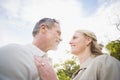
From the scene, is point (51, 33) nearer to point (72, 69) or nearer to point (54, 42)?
point (54, 42)

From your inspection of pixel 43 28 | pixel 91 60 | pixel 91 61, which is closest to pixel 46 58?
pixel 43 28

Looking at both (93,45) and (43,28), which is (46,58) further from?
(93,45)

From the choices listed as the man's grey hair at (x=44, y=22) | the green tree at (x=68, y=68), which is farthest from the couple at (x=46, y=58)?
the green tree at (x=68, y=68)

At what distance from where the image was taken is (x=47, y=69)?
1.74 metres

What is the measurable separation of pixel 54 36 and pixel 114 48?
1076 cm

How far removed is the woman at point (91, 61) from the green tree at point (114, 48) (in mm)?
9416

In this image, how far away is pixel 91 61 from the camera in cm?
293

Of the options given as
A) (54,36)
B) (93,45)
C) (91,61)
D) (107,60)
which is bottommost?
(107,60)

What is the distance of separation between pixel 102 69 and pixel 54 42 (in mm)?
589

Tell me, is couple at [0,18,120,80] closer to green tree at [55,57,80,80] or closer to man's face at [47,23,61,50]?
man's face at [47,23,61,50]

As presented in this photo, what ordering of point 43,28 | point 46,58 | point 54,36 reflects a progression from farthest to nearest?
1. point 54,36
2. point 43,28
3. point 46,58

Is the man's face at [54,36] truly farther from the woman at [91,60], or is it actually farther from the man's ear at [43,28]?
the woman at [91,60]

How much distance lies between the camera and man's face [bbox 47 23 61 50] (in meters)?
2.41

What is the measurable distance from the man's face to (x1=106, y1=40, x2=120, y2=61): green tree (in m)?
10.3
